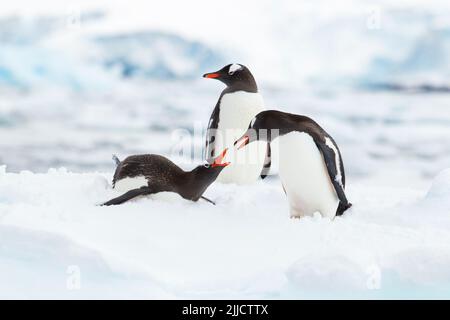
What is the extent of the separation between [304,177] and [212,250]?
0.57m

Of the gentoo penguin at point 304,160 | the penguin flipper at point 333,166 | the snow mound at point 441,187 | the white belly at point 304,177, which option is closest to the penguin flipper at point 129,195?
the gentoo penguin at point 304,160

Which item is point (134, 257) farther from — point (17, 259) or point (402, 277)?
point (402, 277)

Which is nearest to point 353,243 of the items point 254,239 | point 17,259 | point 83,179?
point 254,239

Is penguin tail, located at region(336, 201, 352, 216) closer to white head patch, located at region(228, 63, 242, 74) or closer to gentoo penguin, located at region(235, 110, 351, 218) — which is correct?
gentoo penguin, located at region(235, 110, 351, 218)

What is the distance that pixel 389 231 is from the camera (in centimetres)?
226

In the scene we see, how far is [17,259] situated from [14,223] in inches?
5.8

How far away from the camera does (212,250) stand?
2080 mm

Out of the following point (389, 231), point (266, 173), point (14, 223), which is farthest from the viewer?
point (266, 173)

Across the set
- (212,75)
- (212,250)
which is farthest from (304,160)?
(212,75)

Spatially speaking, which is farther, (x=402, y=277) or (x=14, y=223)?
(x=14, y=223)

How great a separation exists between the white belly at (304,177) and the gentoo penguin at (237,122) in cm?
79

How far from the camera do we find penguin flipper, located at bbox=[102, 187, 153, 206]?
8.05 ft

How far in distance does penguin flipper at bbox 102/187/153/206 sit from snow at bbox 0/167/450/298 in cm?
3

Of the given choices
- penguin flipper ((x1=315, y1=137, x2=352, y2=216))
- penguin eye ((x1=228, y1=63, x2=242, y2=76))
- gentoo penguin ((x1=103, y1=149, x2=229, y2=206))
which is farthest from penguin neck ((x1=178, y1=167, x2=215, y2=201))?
penguin eye ((x1=228, y1=63, x2=242, y2=76))
